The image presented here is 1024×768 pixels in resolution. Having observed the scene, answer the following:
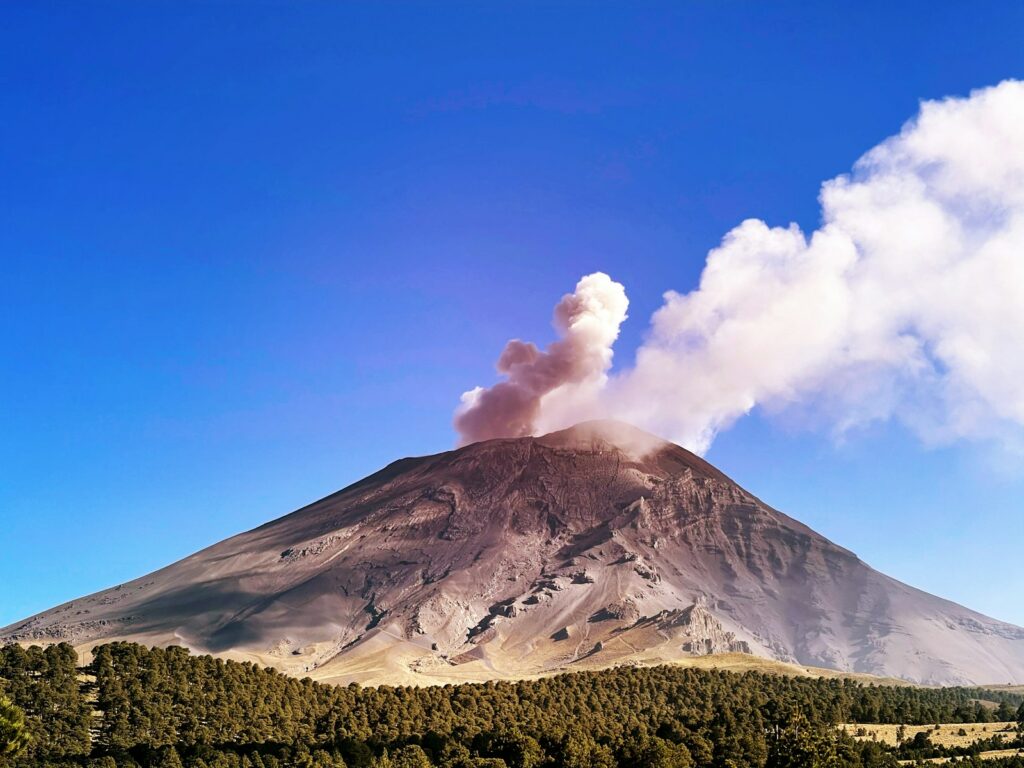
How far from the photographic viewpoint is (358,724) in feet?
350

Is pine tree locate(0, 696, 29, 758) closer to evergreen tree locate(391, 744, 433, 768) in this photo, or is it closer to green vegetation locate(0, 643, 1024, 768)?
green vegetation locate(0, 643, 1024, 768)

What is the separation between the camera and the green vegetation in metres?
91.5

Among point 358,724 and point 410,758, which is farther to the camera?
point 358,724

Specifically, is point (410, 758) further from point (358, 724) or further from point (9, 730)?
point (9, 730)

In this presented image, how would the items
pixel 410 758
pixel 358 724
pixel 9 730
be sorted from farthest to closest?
1. pixel 358 724
2. pixel 410 758
3. pixel 9 730

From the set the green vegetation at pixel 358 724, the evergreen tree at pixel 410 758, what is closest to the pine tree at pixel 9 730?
the green vegetation at pixel 358 724

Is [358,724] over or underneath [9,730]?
underneath

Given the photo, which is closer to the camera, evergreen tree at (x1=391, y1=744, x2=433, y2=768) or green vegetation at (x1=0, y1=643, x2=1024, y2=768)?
evergreen tree at (x1=391, y1=744, x2=433, y2=768)

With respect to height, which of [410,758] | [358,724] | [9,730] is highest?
[9,730]

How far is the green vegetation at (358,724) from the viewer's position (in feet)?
300

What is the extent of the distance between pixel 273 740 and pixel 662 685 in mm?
57051

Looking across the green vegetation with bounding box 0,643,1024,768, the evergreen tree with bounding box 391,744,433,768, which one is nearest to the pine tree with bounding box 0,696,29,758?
the green vegetation with bounding box 0,643,1024,768

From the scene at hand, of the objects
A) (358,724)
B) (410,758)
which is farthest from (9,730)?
(358,724)

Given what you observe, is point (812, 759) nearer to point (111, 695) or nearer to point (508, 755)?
point (508, 755)
